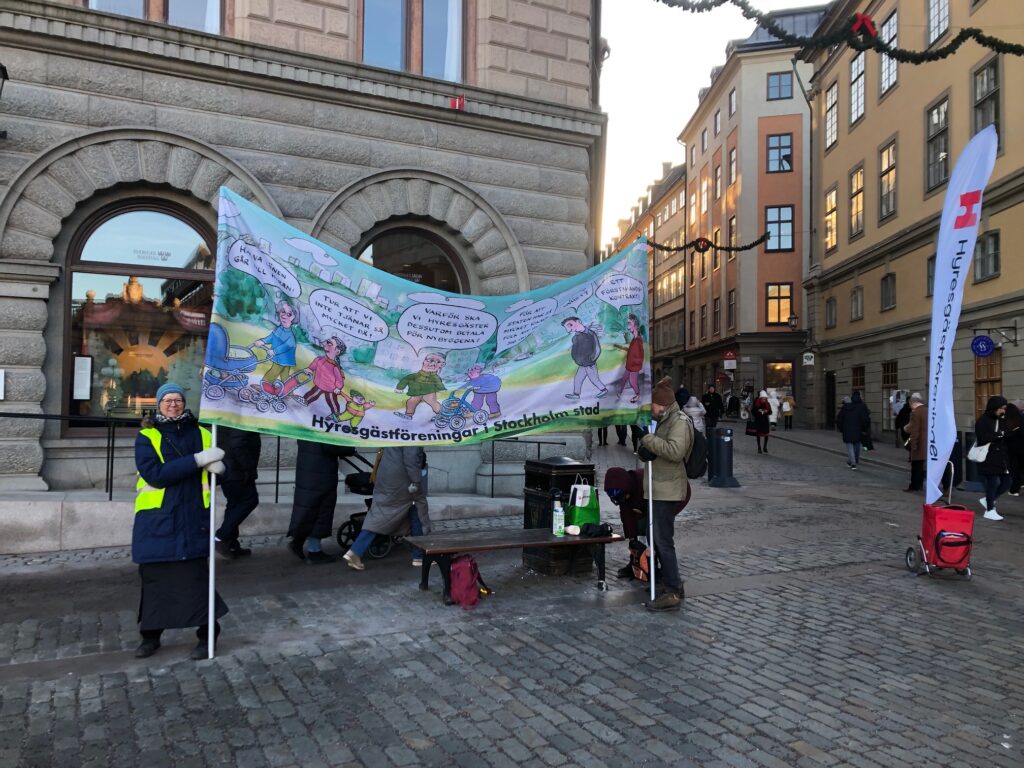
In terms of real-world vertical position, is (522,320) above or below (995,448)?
above

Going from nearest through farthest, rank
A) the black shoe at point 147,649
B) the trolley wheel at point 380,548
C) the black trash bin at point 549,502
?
1. the black shoe at point 147,649
2. the black trash bin at point 549,502
3. the trolley wheel at point 380,548

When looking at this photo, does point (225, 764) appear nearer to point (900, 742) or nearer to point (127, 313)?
point (900, 742)

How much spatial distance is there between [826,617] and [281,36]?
9.85 meters

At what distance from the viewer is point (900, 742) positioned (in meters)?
4.03

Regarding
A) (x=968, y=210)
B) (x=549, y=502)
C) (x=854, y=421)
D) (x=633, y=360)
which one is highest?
(x=968, y=210)

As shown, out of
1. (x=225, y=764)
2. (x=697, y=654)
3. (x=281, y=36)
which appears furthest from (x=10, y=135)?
(x=697, y=654)

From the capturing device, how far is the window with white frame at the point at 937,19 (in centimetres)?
2355

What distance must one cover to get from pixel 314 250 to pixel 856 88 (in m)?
32.4

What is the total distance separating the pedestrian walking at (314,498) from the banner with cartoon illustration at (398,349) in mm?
2079

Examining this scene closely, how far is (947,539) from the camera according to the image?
7.46 metres

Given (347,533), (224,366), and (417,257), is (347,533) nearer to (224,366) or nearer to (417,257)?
(224,366)

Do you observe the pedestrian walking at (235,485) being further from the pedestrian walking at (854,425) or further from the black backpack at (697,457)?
the pedestrian walking at (854,425)

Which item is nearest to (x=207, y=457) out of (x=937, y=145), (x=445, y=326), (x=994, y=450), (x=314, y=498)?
(x=445, y=326)

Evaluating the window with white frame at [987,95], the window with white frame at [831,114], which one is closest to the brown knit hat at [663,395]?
the window with white frame at [987,95]
